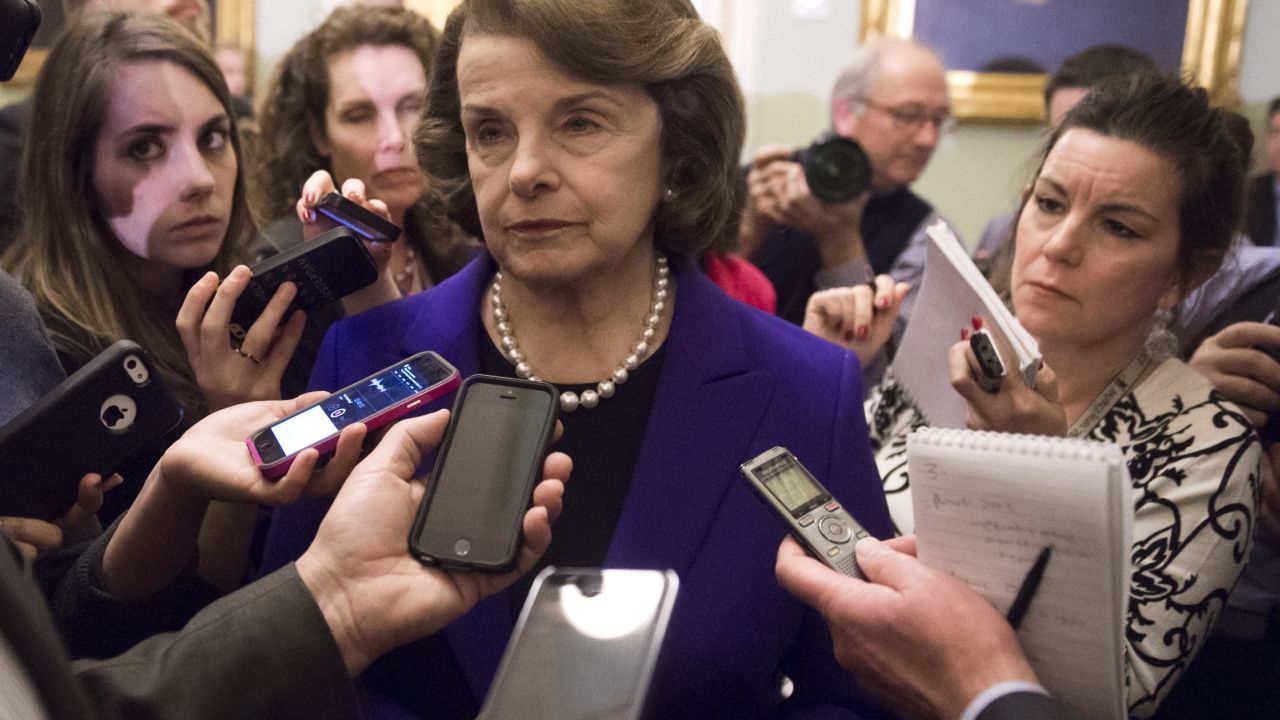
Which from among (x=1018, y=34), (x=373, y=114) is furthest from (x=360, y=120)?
(x=1018, y=34)

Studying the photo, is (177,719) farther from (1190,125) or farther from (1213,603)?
(1190,125)

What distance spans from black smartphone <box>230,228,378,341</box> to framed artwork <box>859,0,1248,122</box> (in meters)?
2.74

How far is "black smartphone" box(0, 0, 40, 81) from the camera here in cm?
88

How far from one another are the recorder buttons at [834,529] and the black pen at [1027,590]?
17 cm

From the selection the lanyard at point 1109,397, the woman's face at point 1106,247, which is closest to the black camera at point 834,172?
the woman's face at point 1106,247

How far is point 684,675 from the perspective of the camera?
3.73ft

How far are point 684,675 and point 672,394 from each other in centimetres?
32

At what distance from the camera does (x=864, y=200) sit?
88.1 inches

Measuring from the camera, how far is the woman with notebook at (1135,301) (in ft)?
4.29

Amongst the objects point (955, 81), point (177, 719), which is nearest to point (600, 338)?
point (177, 719)

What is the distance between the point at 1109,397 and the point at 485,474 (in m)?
0.96

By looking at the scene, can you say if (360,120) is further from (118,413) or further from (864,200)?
(118,413)

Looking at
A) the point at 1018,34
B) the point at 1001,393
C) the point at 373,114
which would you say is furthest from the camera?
the point at 1018,34

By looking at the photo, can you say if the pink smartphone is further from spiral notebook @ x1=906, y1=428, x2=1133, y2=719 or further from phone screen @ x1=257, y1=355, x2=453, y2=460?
spiral notebook @ x1=906, y1=428, x2=1133, y2=719
